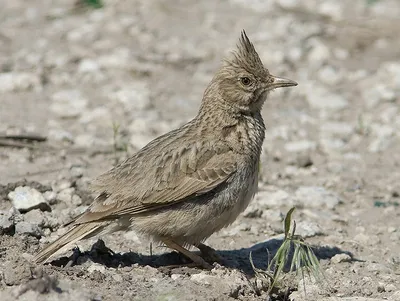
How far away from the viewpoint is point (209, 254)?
6305 millimetres

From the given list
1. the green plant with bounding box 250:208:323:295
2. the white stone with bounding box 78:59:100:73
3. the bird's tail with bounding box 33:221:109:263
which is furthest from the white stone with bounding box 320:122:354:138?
the bird's tail with bounding box 33:221:109:263

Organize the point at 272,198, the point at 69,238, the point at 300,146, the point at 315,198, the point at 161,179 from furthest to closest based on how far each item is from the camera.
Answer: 1. the point at 300,146
2. the point at 315,198
3. the point at 272,198
4. the point at 161,179
5. the point at 69,238

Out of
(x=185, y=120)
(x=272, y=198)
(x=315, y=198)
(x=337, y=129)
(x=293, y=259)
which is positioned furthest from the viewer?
(x=337, y=129)

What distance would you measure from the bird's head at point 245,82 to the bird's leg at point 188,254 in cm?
118

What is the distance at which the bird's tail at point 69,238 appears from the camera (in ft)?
18.3

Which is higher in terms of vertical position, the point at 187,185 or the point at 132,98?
the point at 132,98

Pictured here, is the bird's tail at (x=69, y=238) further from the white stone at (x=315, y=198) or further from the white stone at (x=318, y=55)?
the white stone at (x=318, y=55)

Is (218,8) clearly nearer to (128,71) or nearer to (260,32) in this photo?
(260,32)

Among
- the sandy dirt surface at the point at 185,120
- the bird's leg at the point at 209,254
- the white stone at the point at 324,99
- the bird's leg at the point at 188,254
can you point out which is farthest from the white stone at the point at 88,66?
the bird's leg at the point at 188,254

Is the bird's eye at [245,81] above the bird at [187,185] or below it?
above

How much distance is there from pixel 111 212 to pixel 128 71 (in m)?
4.85

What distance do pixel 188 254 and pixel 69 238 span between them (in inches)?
34.6

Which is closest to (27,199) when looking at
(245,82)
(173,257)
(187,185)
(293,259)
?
(173,257)

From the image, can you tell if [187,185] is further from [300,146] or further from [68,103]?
[68,103]
